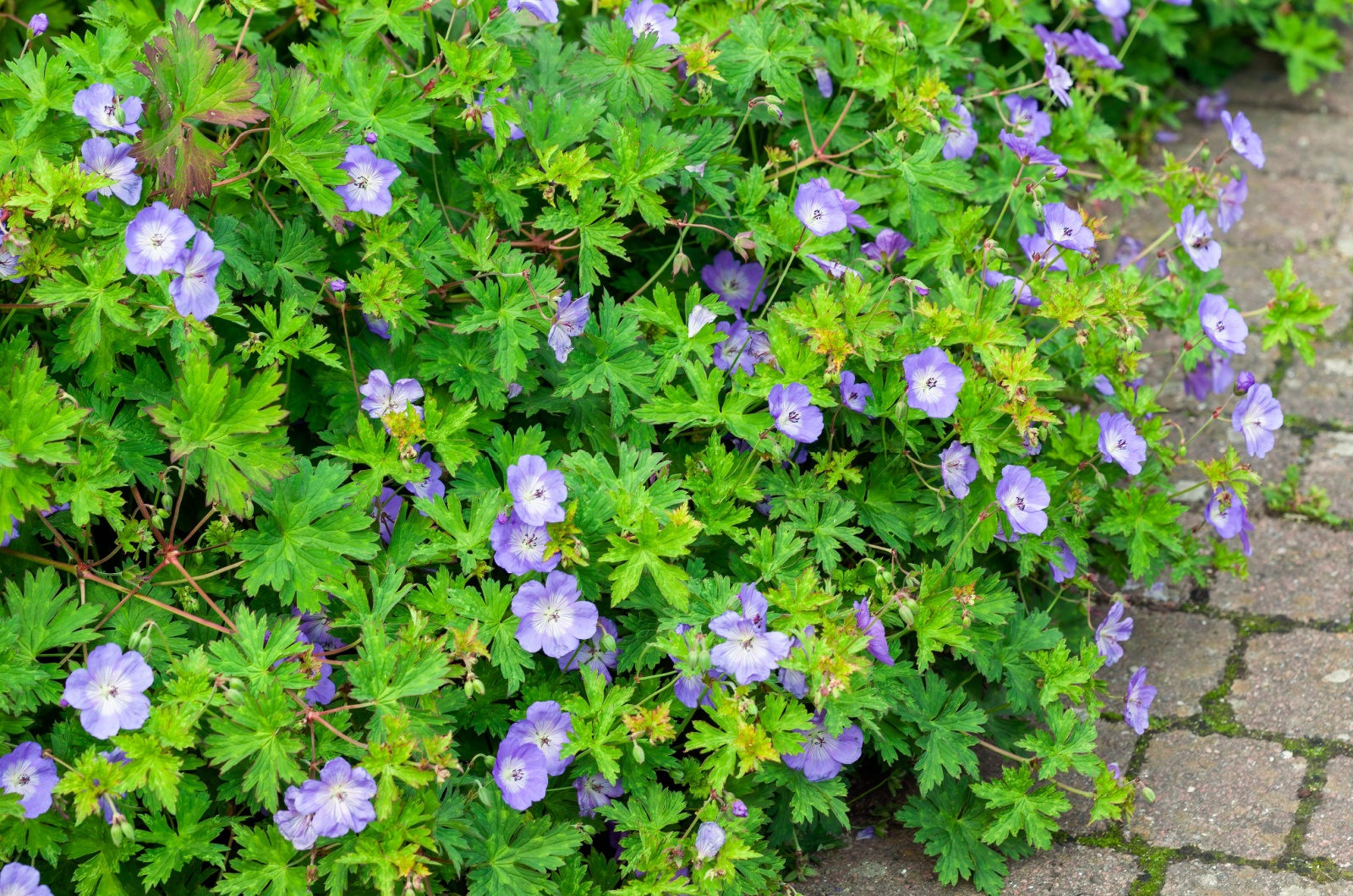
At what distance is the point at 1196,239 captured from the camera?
2.93 metres

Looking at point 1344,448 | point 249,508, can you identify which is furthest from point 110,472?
point 1344,448

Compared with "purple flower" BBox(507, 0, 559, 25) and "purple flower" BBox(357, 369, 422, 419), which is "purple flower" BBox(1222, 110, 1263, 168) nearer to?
"purple flower" BBox(507, 0, 559, 25)

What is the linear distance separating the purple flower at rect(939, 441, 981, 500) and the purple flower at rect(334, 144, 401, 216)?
111 cm

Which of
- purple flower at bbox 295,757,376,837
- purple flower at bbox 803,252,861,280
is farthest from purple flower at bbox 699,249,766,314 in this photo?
purple flower at bbox 295,757,376,837

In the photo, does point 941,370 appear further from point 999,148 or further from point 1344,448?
point 1344,448

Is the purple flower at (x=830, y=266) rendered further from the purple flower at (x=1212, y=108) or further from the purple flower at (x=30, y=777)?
the purple flower at (x=1212, y=108)

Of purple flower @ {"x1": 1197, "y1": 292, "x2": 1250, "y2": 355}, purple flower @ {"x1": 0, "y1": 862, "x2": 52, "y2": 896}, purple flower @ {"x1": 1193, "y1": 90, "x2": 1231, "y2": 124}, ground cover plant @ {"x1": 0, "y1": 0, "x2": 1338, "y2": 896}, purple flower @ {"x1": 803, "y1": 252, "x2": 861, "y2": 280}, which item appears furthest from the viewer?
purple flower @ {"x1": 1193, "y1": 90, "x2": 1231, "y2": 124}

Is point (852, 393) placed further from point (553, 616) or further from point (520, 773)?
point (520, 773)

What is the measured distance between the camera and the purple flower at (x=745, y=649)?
215cm

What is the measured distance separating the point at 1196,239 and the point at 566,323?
1445 mm

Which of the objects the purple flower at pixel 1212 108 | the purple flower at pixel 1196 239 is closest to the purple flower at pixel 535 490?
the purple flower at pixel 1196 239

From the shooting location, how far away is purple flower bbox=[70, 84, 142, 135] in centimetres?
224

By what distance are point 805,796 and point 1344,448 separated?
1.91 m

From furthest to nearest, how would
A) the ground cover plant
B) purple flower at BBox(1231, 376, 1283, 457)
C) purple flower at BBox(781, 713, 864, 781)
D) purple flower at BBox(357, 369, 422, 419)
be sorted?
1. purple flower at BBox(1231, 376, 1283, 457)
2. purple flower at BBox(357, 369, 422, 419)
3. purple flower at BBox(781, 713, 864, 781)
4. the ground cover plant
